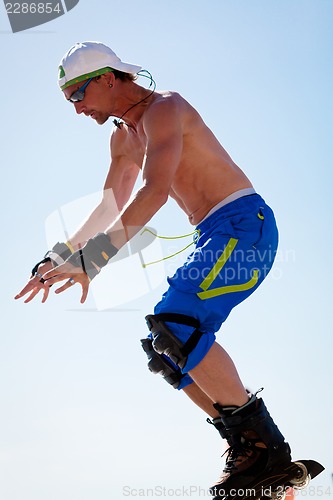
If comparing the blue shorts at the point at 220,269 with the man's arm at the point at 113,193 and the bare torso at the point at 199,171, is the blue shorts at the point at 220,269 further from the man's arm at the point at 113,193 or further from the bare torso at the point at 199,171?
the man's arm at the point at 113,193

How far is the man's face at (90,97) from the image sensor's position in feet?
21.1

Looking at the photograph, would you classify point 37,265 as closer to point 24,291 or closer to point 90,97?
point 24,291

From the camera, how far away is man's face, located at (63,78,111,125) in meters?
6.42

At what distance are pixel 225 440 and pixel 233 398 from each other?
1.71 feet

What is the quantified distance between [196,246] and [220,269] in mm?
483

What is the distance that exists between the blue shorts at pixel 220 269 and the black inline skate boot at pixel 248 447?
0.48 meters

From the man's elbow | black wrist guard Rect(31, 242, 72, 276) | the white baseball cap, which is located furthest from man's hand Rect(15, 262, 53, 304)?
the white baseball cap

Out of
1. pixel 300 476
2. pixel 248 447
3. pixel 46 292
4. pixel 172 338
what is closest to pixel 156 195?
pixel 172 338

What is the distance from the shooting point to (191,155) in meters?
6.37

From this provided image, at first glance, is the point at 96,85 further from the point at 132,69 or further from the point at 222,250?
the point at 222,250

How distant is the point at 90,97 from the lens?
6.44 metres

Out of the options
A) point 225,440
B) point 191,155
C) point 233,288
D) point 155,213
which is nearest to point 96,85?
point 191,155

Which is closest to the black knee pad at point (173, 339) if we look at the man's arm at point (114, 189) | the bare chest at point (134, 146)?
the bare chest at point (134, 146)

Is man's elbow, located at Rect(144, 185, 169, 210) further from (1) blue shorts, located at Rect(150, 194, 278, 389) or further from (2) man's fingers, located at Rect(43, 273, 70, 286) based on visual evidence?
(2) man's fingers, located at Rect(43, 273, 70, 286)
